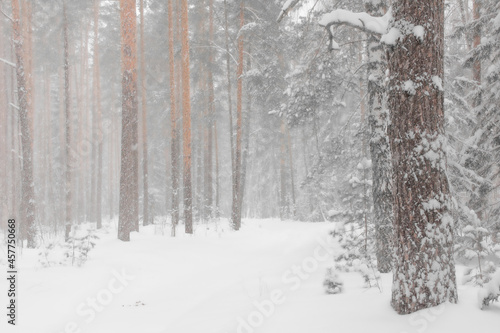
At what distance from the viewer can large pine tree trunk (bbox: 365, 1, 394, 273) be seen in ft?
20.6

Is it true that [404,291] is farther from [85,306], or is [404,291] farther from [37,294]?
[37,294]

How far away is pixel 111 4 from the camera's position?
25.3 metres

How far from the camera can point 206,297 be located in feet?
21.2

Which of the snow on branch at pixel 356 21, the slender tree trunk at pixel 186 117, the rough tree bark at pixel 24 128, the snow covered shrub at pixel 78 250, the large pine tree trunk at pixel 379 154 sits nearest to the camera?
the snow on branch at pixel 356 21

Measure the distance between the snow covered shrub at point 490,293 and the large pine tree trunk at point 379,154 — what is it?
9.66 ft

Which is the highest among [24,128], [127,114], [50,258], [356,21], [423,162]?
[127,114]

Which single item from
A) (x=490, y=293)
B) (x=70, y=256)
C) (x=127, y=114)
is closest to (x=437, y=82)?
(x=490, y=293)

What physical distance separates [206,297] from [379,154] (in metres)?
3.94

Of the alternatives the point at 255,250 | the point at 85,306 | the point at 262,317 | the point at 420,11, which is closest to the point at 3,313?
the point at 85,306

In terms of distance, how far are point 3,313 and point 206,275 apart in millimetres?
3931

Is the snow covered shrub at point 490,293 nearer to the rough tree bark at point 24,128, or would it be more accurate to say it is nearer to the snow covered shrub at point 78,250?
the snow covered shrub at point 78,250

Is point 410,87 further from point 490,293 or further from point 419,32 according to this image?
point 490,293

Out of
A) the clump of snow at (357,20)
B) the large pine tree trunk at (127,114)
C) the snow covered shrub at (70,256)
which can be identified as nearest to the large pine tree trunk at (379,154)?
the clump of snow at (357,20)

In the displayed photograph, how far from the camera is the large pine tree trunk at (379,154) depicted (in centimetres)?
627
